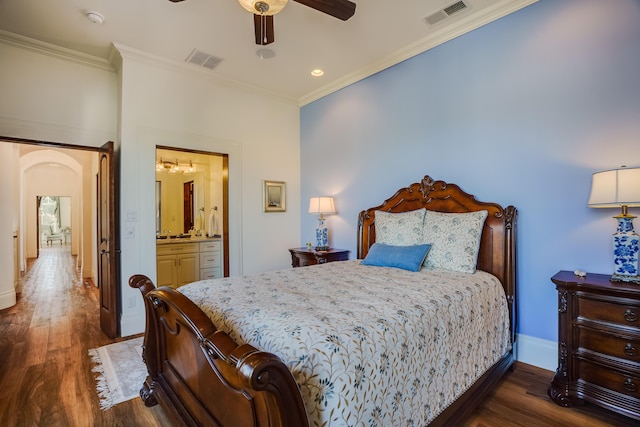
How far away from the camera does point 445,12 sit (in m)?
2.81

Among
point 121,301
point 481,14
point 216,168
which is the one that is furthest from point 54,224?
point 481,14

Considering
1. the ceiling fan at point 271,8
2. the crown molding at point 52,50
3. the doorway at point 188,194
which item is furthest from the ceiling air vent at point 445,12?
the doorway at point 188,194

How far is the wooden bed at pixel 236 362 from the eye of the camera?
0.93 meters

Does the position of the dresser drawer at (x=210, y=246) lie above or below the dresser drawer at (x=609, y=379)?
above

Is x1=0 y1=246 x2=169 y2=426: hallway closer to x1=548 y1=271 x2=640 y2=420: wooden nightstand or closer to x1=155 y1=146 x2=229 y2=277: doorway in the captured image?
x1=155 y1=146 x2=229 y2=277: doorway

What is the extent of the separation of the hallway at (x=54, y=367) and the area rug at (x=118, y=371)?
6cm

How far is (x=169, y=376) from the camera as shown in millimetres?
1908

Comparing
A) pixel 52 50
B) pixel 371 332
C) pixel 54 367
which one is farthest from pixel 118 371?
pixel 52 50

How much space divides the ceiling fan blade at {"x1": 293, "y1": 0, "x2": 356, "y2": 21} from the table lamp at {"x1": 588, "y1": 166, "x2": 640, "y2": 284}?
1996 mm

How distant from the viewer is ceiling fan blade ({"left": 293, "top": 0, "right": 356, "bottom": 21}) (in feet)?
6.75

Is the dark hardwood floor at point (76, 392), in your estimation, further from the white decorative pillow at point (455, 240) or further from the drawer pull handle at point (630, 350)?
the white decorative pillow at point (455, 240)

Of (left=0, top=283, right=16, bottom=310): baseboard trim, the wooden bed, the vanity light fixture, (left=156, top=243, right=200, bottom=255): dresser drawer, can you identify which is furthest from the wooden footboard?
the vanity light fixture

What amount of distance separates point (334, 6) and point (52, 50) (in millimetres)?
3153

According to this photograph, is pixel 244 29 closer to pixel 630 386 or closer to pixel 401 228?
pixel 401 228
